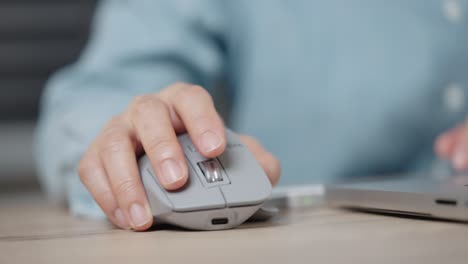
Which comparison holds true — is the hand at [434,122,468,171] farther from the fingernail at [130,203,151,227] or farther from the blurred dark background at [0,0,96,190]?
the blurred dark background at [0,0,96,190]

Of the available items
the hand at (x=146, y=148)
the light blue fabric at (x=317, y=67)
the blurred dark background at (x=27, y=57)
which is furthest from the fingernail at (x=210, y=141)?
the blurred dark background at (x=27, y=57)

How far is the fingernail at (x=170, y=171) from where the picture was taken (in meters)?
0.50

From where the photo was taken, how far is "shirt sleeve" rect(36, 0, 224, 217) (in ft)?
2.93

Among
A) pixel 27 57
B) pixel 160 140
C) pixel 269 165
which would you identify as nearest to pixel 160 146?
pixel 160 140

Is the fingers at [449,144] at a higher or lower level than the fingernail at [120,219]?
higher

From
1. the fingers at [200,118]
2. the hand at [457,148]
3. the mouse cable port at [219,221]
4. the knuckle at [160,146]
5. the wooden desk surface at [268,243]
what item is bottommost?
the wooden desk surface at [268,243]

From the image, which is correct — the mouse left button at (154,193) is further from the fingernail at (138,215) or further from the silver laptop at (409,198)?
the silver laptop at (409,198)

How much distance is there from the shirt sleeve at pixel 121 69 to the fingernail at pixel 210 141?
0.33 metres

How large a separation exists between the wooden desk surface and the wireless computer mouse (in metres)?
0.01

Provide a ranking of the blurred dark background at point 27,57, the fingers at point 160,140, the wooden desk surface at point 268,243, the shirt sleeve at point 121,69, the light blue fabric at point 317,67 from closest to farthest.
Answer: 1. the wooden desk surface at point 268,243
2. the fingers at point 160,140
3. the shirt sleeve at point 121,69
4. the light blue fabric at point 317,67
5. the blurred dark background at point 27,57

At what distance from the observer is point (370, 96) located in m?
1.08

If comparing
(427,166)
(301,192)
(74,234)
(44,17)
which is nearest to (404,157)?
(427,166)

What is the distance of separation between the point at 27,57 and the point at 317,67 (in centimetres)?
127

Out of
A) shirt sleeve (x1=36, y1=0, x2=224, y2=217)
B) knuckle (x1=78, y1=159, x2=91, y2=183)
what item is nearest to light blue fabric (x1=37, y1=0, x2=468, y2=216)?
shirt sleeve (x1=36, y1=0, x2=224, y2=217)
